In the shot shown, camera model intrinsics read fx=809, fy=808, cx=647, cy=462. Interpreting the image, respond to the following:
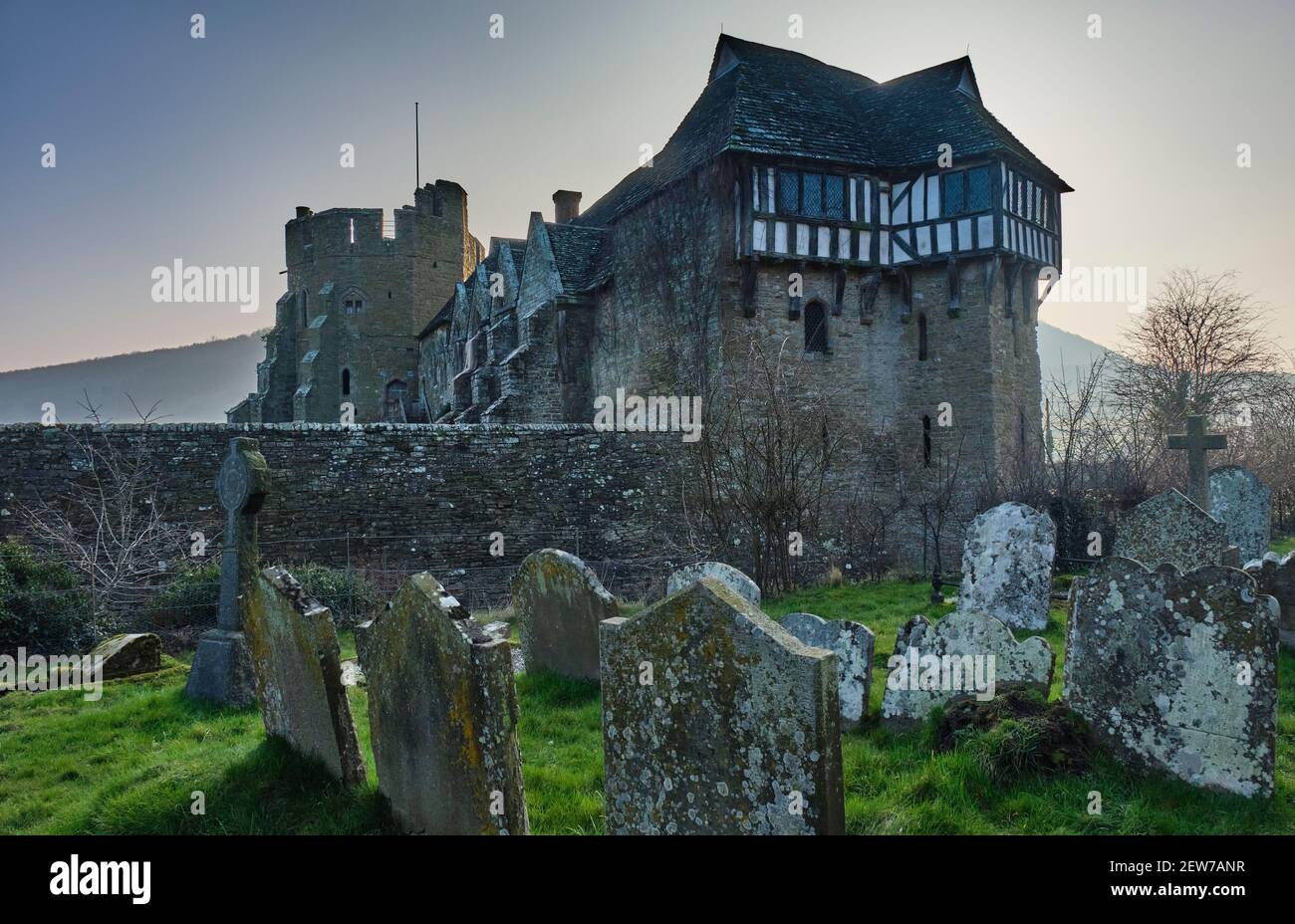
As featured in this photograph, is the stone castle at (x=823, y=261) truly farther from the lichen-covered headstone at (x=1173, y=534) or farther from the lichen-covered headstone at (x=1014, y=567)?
the lichen-covered headstone at (x=1173, y=534)

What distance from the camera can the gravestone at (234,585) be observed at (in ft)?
24.0

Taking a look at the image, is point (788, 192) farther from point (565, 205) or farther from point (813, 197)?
point (565, 205)

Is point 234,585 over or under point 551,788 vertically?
over

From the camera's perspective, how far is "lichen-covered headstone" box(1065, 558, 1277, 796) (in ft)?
15.8

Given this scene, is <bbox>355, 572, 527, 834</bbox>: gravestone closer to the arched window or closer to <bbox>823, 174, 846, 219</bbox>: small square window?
the arched window

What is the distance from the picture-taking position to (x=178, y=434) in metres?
14.2

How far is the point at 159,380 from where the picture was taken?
83.4 meters

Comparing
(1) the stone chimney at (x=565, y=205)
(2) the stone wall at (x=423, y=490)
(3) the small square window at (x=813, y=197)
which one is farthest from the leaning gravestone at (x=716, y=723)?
(1) the stone chimney at (x=565, y=205)

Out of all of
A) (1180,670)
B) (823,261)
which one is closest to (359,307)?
(823,261)

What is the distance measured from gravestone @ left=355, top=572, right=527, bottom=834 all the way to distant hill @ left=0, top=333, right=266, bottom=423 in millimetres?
79040

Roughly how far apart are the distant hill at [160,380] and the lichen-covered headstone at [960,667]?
78.6 metres

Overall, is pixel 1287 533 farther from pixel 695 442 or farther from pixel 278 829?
pixel 278 829

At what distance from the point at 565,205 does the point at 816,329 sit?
59.8 feet
